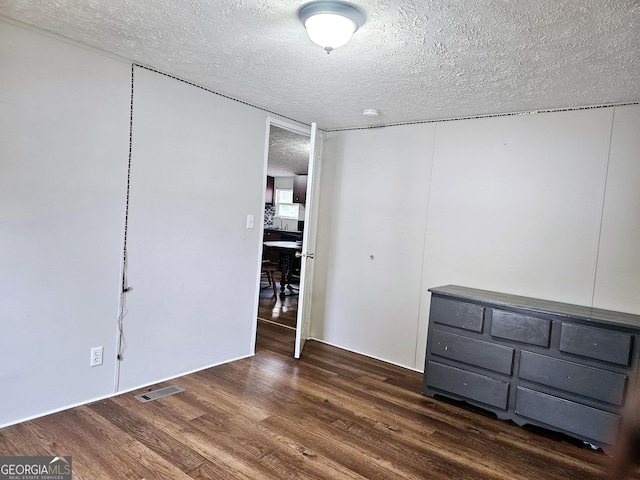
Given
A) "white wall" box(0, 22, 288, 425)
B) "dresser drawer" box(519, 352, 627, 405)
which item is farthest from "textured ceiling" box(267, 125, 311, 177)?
"dresser drawer" box(519, 352, 627, 405)

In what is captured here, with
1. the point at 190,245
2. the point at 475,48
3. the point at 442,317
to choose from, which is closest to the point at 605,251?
the point at 442,317

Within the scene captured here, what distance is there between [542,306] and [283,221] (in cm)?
762

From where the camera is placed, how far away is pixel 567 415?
2477 millimetres

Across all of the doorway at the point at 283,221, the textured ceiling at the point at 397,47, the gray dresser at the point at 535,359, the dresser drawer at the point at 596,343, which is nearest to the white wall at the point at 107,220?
the textured ceiling at the point at 397,47

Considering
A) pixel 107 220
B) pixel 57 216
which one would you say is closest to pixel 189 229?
pixel 107 220

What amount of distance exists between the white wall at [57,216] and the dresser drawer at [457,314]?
2267 millimetres

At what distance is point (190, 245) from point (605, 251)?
2.98 meters

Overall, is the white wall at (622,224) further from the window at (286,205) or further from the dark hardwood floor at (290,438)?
the window at (286,205)

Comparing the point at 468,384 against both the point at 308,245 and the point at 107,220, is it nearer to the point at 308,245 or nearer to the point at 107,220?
the point at 308,245

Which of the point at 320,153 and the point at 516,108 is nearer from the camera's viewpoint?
the point at 516,108

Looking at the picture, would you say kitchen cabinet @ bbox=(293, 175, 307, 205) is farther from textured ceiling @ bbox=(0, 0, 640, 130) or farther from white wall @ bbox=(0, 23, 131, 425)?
white wall @ bbox=(0, 23, 131, 425)

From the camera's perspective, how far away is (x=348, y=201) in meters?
4.08

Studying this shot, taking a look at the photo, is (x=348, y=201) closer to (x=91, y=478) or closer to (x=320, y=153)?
(x=320, y=153)

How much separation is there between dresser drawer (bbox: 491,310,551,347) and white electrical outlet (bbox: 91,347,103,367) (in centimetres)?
264
